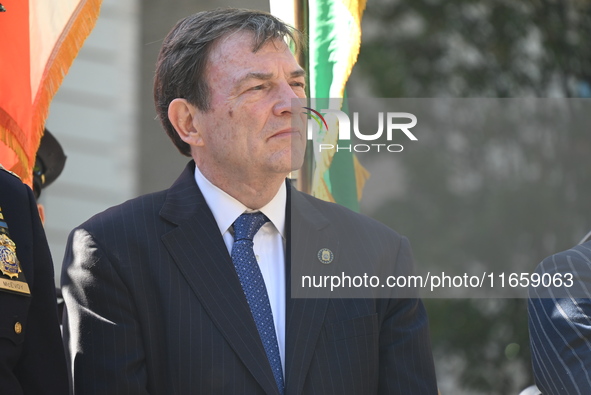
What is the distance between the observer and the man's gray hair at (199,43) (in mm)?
2799

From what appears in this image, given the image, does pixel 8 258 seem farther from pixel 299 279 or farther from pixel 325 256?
pixel 325 256

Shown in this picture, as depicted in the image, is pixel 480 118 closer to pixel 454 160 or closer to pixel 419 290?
pixel 454 160

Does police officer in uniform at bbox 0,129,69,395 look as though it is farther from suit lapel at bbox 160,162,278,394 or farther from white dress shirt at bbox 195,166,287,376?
white dress shirt at bbox 195,166,287,376

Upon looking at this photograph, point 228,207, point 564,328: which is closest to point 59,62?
point 228,207

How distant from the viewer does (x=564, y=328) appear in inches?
102

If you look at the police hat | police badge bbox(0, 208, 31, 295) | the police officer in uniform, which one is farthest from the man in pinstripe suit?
the police hat

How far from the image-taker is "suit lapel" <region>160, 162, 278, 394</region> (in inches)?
98.7

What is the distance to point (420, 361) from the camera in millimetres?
2670

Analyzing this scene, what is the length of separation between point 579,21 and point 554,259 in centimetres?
162

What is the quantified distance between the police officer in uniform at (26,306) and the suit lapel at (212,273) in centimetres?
40

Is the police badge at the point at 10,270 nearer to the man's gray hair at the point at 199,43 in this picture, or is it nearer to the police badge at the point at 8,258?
the police badge at the point at 8,258

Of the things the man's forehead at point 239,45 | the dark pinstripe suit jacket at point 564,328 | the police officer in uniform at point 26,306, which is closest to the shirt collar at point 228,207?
the man's forehead at point 239,45

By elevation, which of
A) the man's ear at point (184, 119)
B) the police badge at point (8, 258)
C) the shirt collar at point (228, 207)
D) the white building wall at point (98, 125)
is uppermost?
the white building wall at point (98, 125)

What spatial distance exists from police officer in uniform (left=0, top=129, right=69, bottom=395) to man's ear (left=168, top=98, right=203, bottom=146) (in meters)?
0.61
